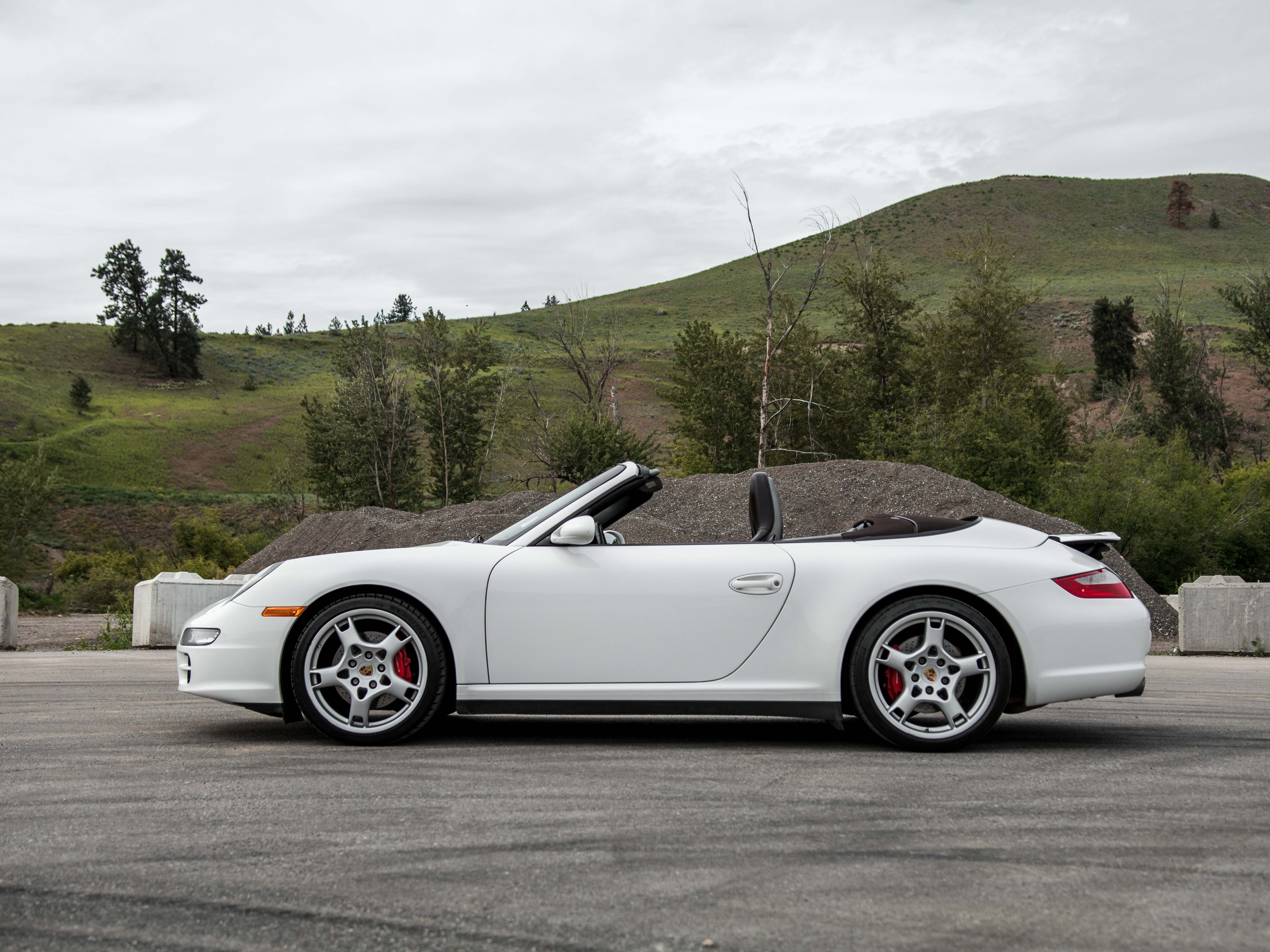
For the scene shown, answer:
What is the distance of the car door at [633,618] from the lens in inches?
207

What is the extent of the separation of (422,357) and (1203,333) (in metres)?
42.4

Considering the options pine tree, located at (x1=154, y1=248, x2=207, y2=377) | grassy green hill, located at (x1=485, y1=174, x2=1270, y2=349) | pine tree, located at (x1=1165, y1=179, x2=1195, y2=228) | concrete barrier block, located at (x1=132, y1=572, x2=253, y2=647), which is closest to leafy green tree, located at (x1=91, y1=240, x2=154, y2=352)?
pine tree, located at (x1=154, y1=248, x2=207, y2=377)

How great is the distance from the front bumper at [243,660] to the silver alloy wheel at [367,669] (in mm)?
185

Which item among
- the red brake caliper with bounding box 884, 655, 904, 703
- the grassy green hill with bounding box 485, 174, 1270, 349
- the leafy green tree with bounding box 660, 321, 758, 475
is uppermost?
the grassy green hill with bounding box 485, 174, 1270, 349

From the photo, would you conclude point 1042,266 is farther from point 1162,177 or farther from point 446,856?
point 446,856

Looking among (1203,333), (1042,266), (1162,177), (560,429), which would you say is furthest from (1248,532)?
(1162,177)

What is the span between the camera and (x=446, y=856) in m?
3.37

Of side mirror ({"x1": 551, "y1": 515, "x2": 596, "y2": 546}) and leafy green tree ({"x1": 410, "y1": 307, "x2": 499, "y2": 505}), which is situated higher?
leafy green tree ({"x1": 410, "y1": 307, "x2": 499, "y2": 505})

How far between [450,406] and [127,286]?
66134 millimetres

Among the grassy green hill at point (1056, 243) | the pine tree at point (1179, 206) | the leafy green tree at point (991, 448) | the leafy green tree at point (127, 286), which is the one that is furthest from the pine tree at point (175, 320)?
the pine tree at point (1179, 206)

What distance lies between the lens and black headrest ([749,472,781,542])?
5.73 meters

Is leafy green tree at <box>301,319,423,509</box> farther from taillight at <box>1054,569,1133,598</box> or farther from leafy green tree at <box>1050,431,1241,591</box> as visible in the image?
taillight at <box>1054,569,1133,598</box>

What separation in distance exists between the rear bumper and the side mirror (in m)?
1.92

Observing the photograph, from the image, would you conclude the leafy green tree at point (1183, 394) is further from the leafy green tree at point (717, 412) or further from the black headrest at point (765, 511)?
the black headrest at point (765, 511)
